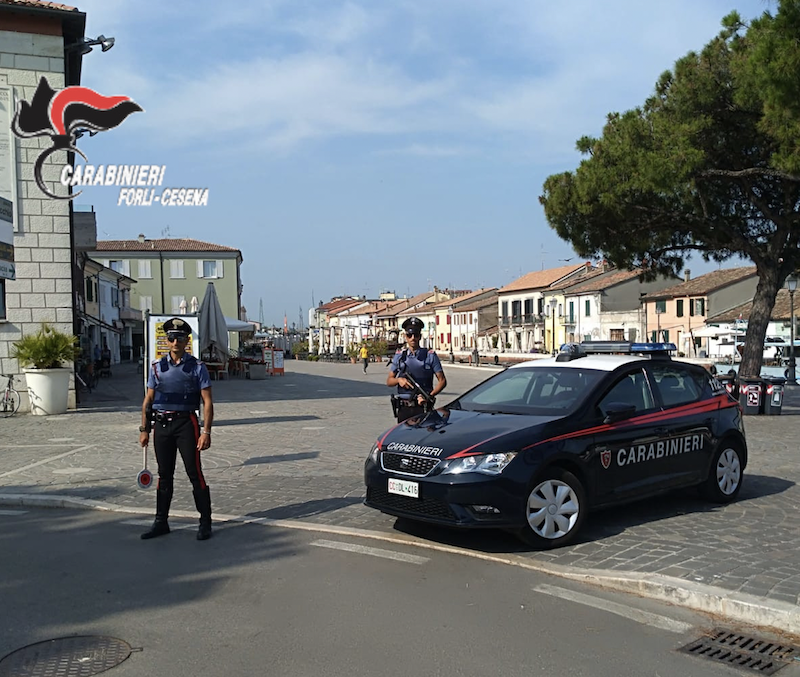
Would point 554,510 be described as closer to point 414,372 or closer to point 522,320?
point 414,372

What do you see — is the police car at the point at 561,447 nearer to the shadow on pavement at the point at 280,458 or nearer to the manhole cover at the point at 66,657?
the manhole cover at the point at 66,657

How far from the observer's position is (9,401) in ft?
54.7

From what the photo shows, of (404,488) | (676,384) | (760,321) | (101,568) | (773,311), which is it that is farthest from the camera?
(773,311)

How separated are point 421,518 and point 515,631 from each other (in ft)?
5.87

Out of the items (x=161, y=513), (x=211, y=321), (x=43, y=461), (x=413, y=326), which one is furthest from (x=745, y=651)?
(x=211, y=321)

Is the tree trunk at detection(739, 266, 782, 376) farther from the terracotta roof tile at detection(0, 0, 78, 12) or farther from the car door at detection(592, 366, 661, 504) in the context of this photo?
the terracotta roof tile at detection(0, 0, 78, 12)

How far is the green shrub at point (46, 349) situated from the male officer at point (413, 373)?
10.4m

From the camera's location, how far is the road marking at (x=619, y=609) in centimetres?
470

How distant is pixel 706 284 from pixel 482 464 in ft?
204

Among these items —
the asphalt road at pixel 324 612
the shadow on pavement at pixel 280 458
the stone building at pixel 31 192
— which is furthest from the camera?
the stone building at pixel 31 192

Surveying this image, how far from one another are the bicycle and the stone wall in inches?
14.2

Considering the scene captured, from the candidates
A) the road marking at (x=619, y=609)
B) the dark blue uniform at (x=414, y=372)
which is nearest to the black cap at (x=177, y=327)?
the dark blue uniform at (x=414, y=372)

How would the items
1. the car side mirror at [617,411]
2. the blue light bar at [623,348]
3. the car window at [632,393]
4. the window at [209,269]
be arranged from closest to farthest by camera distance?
the car side mirror at [617,411], the car window at [632,393], the blue light bar at [623,348], the window at [209,269]

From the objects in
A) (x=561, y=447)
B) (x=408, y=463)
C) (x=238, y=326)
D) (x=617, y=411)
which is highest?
(x=238, y=326)
